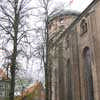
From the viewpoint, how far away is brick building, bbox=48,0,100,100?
16094mm

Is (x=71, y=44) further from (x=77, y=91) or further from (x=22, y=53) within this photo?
(x=22, y=53)

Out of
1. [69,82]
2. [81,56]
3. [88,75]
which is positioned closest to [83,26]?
[81,56]

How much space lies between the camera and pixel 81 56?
61.8 ft

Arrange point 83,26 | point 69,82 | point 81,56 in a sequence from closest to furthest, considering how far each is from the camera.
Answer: point 81,56
point 83,26
point 69,82

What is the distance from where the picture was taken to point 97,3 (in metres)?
16.9

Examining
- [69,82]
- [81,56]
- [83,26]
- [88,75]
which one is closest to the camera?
[88,75]

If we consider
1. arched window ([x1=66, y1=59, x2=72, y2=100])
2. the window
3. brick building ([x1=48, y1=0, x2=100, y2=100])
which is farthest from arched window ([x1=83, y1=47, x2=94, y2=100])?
arched window ([x1=66, y1=59, x2=72, y2=100])

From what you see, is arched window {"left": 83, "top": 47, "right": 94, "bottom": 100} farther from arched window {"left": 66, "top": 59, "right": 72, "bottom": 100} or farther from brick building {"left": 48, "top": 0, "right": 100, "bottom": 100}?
arched window {"left": 66, "top": 59, "right": 72, "bottom": 100}

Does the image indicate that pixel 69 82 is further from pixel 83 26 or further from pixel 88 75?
pixel 83 26

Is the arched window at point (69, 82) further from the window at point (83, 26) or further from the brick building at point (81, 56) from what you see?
the window at point (83, 26)

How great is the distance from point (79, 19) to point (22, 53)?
A: 10503 mm

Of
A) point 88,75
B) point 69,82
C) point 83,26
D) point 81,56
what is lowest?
point 69,82

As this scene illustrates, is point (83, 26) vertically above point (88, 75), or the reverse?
point (83, 26)

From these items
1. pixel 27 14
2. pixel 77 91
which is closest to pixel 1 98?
pixel 77 91
